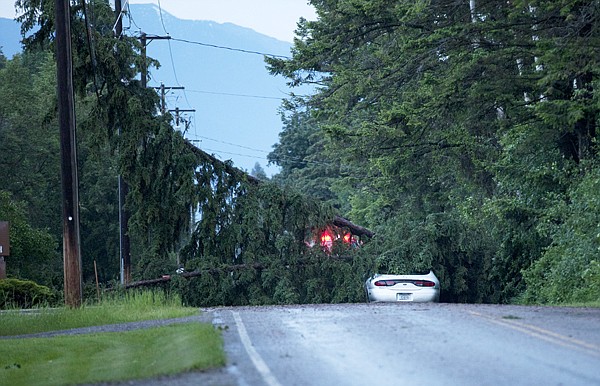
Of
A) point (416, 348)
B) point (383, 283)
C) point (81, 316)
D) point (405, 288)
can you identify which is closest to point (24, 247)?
point (383, 283)

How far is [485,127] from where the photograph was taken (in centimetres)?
3056

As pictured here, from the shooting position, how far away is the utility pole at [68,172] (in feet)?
72.5

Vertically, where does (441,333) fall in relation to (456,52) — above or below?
below

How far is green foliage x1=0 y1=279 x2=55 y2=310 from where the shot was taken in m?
28.0

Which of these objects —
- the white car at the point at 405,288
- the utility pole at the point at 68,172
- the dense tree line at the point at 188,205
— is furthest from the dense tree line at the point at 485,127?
the utility pole at the point at 68,172

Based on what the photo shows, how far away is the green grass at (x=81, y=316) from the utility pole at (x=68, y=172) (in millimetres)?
679

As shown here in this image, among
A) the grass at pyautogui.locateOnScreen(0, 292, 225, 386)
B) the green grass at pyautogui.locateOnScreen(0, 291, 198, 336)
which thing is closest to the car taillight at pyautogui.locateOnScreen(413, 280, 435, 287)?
the green grass at pyautogui.locateOnScreen(0, 291, 198, 336)

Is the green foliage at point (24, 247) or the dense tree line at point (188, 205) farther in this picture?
the green foliage at point (24, 247)

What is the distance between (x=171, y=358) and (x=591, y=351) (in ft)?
16.0

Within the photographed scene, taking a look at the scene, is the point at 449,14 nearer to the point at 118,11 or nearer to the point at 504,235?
the point at 504,235

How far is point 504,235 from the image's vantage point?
28250 millimetres

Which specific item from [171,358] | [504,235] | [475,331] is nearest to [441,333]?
[475,331]

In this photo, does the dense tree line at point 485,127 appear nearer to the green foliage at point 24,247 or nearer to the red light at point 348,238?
the red light at point 348,238

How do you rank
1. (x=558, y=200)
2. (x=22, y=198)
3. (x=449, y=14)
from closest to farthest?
(x=558, y=200) < (x=449, y=14) < (x=22, y=198)
